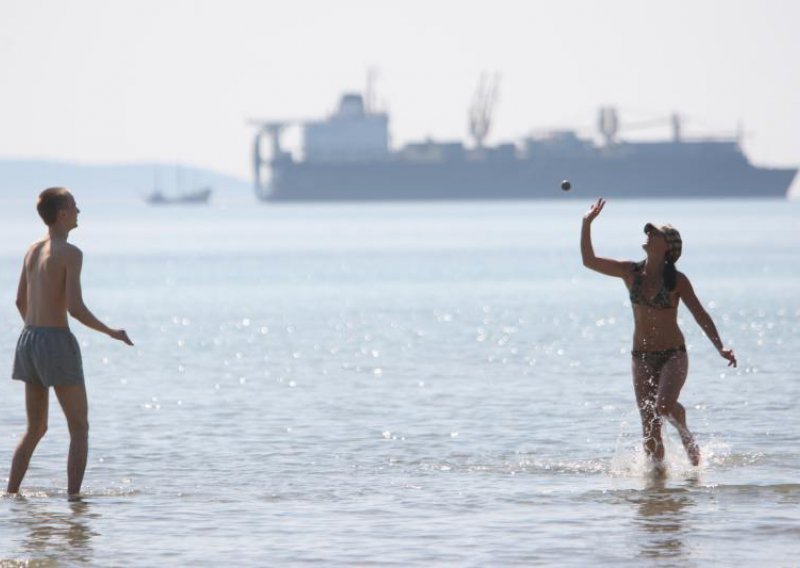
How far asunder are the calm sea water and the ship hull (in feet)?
489

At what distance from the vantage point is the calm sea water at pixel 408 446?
27.7ft

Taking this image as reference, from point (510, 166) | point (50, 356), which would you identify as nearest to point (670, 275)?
point (50, 356)

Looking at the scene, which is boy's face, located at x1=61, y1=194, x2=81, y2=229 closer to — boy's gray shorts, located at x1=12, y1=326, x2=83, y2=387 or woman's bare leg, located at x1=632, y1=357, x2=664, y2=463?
boy's gray shorts, located at x1=12, y1=326, x2=83, y2=387

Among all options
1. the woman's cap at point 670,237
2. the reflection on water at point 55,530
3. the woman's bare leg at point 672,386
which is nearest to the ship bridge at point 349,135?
the woman's bare leg at point 672,386

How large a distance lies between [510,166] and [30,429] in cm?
17458

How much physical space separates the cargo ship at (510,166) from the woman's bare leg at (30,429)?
557ft

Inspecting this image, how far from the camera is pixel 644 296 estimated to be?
963 centimetres

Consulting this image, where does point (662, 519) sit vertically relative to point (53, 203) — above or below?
below

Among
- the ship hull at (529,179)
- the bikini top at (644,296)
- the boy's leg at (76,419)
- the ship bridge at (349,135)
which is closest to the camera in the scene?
the boy's leg at (76,419)

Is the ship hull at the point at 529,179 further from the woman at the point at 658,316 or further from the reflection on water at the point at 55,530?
the reflection on water at the point at 55,530

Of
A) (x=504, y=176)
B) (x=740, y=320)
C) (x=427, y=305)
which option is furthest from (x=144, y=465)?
(x=504, y=176)

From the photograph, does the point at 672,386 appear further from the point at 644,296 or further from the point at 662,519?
the point at 662,519

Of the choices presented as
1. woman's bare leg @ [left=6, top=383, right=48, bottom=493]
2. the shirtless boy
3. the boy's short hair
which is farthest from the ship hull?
the boy's short hair

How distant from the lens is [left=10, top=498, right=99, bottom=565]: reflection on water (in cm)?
819
